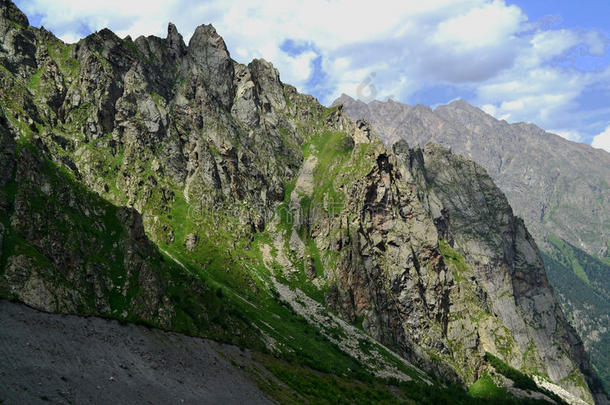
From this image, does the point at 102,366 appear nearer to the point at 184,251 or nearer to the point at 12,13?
the point at 184,251

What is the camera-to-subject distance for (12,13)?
190000mm

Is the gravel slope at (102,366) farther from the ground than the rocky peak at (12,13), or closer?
closer

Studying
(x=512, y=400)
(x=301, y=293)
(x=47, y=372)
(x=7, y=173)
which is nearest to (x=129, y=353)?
(x=47, y=372)

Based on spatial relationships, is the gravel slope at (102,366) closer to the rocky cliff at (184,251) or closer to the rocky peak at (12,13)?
the rocky cliff at (184,251)

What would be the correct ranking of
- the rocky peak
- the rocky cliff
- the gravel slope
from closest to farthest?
the gravel slope
the rocky cliff
the rocky peak

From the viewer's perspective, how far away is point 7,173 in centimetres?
9856

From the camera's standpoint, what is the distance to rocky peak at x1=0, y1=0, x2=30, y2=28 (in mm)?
184938

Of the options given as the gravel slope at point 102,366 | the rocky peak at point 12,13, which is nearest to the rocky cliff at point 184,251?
the rocky peak at point 12,13

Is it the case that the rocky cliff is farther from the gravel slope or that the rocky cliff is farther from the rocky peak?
the gravel slope

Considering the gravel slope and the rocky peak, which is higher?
the rocky peak

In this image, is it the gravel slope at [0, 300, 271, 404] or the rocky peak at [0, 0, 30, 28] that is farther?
the rocky peak at [0, 0, 30, 28]

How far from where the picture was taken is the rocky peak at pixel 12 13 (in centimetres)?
18494

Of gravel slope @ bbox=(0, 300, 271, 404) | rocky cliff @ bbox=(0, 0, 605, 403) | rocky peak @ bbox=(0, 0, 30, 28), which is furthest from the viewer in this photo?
rocky peak @ bbox=(0, 0, 30, 28)

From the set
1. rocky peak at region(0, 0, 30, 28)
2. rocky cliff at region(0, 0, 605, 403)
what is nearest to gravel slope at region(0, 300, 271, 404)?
rocky cliff at region(0, 0, 605, 403)
